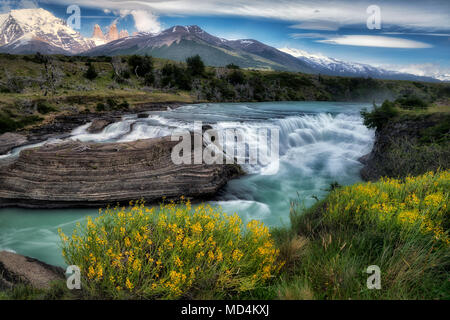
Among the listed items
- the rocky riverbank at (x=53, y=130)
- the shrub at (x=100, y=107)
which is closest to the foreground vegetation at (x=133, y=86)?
the shrub at (x=100, y=107)

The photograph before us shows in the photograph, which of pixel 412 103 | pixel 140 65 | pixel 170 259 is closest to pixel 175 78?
pixel 140 65

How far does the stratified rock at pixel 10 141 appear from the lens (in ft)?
53.2

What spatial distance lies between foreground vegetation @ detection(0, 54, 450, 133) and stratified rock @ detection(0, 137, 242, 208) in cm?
1283

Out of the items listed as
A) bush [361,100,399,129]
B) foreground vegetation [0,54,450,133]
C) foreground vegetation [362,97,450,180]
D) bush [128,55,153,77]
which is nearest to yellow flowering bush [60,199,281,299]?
foreground vegetation [362,97,450,180]

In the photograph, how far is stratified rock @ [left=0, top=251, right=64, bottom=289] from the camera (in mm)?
5235

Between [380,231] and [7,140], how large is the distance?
73.2 ft

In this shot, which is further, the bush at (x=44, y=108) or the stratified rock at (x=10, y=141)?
the bush at (x=44, y=108)

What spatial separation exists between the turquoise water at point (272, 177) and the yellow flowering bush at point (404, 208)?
3.14 metres

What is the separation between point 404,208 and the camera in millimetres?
5125

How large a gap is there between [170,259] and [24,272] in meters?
4.33

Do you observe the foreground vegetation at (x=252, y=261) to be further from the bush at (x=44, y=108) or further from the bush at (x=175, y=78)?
the bush at (x=175, y=78)

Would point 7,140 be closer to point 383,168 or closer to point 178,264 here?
point 178,264

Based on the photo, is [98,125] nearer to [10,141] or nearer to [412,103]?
[10,141]
